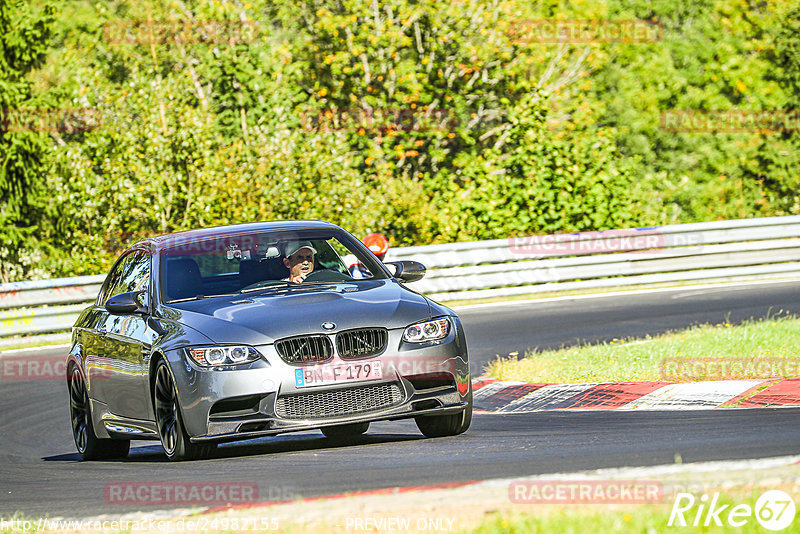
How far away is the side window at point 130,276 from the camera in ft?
31.2

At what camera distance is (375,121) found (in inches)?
1400

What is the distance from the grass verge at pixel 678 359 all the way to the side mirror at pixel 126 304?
3.89 meters

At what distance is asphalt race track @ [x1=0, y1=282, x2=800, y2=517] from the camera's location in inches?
268

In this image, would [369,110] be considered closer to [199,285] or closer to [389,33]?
[389,33]

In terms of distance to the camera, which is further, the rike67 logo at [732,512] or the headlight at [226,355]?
the headlight at [226,355]

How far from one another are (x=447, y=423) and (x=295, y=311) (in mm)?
1332

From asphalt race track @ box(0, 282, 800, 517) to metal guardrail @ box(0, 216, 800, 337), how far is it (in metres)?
10.3

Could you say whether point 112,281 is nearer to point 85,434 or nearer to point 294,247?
point 85,434

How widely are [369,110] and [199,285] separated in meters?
27.8

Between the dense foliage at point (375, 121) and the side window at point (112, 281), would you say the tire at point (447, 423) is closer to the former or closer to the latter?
the side window at point (112, 281)
